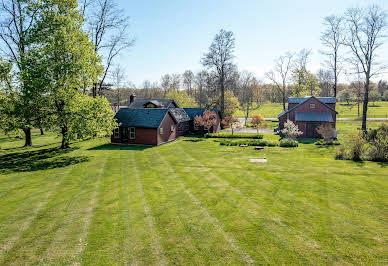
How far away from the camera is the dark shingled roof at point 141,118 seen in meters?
29.0

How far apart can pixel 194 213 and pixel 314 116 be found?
31.7 m

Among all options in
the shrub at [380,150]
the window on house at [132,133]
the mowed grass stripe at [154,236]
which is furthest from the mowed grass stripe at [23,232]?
the shrub at [380,150]

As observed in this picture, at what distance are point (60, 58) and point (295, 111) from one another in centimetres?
3312

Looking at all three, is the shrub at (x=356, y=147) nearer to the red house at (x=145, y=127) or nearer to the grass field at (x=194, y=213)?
the grass field at (x=194, y=213)

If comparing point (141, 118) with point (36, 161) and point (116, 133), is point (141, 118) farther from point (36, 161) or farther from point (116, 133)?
point (36, 161)

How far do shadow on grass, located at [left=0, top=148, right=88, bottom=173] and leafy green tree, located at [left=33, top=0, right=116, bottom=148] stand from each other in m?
2.16

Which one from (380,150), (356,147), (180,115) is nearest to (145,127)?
(180,115)

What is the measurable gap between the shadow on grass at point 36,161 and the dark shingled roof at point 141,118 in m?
8.47

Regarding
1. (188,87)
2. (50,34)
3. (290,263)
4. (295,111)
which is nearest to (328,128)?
(295,111)

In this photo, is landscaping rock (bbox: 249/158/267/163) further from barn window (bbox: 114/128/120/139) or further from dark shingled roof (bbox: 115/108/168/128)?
barn window (bbox: 114/128/120/139)

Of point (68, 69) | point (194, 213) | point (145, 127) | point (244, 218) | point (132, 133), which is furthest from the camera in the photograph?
point (132, 133)

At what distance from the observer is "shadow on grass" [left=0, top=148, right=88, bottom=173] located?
18156 millimetres

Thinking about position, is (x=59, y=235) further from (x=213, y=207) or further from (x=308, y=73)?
(x=308, y=73)

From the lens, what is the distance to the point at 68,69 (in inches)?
842
